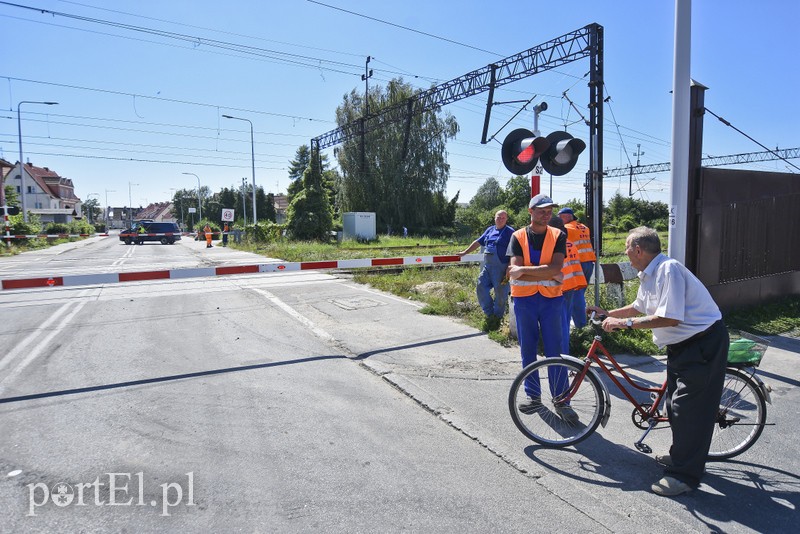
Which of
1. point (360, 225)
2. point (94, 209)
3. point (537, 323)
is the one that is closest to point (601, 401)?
point (537, 323)

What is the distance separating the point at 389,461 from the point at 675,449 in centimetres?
191

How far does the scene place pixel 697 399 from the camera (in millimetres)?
3221

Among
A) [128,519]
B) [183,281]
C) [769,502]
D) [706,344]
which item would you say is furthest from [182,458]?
[183,281]

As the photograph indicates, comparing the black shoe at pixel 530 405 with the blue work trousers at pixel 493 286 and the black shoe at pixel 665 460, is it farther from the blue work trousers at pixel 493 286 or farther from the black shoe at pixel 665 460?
the blue work trousers at pixel 493 286

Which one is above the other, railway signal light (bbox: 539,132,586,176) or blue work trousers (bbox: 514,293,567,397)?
railway signal light (bbox: 539,132,586,176)

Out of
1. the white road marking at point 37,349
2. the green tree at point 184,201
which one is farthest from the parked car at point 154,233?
the green tree at point 184,201

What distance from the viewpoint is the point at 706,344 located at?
3.22 metres

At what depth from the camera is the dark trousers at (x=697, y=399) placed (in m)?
3.21

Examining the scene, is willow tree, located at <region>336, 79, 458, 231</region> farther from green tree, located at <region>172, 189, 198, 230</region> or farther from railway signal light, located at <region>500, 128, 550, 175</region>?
green tree, located at <region>172, 189, 198, 230</region>

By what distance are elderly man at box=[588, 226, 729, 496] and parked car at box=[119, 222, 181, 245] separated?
3901 centimetres

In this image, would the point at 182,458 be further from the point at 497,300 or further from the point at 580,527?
the point at 497,300

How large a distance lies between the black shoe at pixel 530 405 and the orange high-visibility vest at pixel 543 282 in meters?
0.88

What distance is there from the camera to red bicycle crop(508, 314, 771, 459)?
368cm

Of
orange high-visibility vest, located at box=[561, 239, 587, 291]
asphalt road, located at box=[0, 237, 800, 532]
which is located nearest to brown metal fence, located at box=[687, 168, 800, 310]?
asphalt road, located at box=[0, 237, 800, 532]
